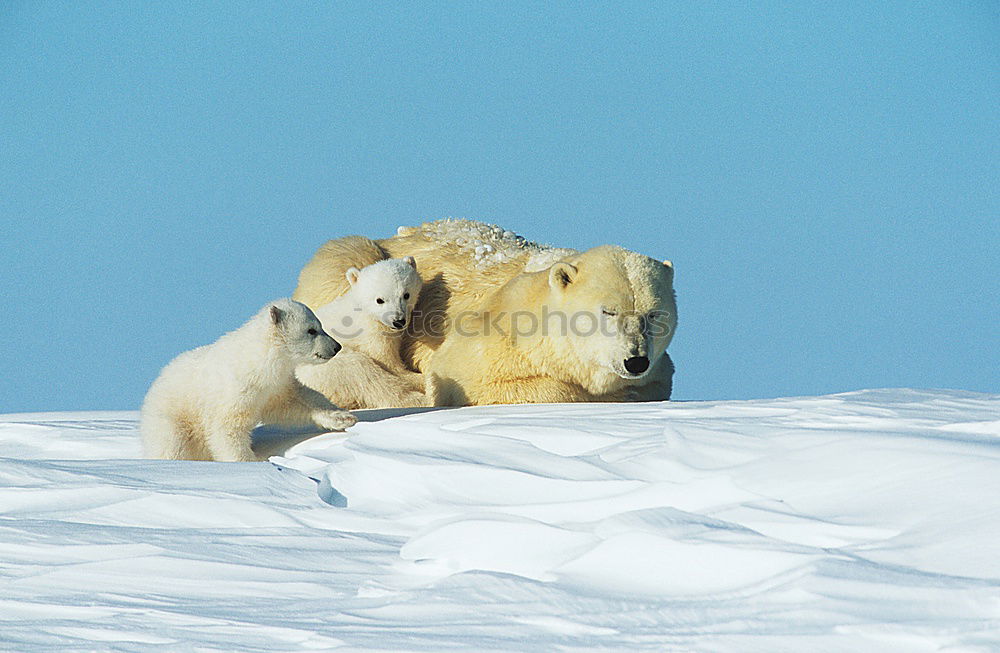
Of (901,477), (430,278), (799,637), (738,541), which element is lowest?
(799,637)

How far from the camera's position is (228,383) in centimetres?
578

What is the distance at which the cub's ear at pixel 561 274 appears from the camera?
265 inches

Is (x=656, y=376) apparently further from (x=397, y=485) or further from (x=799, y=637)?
(x=799, y=637)

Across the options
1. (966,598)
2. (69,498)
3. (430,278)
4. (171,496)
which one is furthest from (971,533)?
(430,278)

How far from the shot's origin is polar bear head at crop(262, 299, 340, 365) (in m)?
5.90

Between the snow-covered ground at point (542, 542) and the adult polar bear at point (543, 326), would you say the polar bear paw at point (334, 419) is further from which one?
the adult polar bear at point (543, 326)

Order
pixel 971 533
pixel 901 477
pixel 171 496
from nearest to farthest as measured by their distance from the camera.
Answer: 1. pixel 971 533
2. pixel 901 477
3. pixel 171 496

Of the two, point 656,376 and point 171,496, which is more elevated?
point 656,376

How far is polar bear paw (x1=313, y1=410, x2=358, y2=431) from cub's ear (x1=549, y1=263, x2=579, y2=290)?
1541 mm

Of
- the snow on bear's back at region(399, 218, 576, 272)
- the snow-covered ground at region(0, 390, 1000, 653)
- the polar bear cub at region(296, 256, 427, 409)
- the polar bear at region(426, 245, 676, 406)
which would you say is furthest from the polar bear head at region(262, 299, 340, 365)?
the snow on bear's back at region(399, 218, 576, 272)

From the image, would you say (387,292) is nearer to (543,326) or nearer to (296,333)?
(543,326)

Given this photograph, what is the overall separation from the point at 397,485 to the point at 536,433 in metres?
0.93

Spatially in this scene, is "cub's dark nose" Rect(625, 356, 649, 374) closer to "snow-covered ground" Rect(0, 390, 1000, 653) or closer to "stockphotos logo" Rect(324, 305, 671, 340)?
"stockphotos logo" Rect(324, 305, 671, 340)

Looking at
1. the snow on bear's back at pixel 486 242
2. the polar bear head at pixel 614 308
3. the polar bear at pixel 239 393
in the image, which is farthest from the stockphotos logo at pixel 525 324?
the polar bear at pixel 239 393
